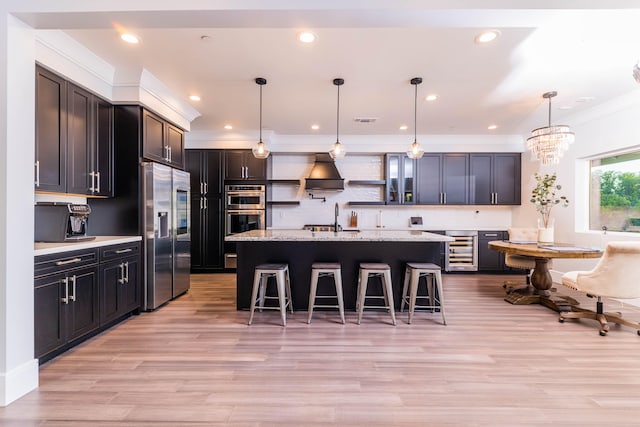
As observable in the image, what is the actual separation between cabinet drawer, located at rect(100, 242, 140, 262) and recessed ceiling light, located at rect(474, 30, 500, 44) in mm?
3809

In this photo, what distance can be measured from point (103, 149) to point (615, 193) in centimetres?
668

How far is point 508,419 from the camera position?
1.71m

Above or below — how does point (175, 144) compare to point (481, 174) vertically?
above

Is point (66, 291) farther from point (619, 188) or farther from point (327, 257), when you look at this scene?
point (619, 188)

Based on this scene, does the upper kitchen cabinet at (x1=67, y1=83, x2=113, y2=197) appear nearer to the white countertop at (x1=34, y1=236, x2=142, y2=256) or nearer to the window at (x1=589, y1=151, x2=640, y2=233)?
the white countertop at (x1=34, y1=236, x2=142, y2=256)

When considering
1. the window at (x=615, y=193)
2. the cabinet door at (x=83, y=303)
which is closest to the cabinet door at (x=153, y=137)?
the cabinet door at (x=83, y=303)

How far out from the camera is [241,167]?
566 centimetres

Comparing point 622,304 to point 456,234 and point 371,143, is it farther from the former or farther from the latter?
point 371,143

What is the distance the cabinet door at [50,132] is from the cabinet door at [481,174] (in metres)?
6.15

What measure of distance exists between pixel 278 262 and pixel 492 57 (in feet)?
9.86

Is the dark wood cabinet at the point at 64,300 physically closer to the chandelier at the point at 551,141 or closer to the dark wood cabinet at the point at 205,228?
the dark wood cabinet at the point at 205,228

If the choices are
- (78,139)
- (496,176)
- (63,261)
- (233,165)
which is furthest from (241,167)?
(496,176)

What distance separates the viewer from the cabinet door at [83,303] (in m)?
2.48

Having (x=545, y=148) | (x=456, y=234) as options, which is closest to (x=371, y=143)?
(x=456, y=234)
